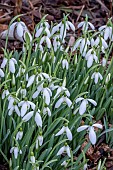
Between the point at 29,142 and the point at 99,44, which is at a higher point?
the point at 99,44

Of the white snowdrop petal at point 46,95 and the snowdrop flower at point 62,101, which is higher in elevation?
the white snowdrop petal at point 46,95

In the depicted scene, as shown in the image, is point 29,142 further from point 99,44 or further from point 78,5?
point 78,5

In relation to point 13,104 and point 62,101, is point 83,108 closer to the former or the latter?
point 62,101

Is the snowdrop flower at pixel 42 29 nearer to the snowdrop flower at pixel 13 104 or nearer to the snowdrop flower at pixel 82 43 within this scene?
the snowdrop flower at pixel 82 43

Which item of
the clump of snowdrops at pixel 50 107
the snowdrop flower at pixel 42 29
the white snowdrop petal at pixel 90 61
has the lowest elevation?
the clump of snowdrops at pixel 50 107

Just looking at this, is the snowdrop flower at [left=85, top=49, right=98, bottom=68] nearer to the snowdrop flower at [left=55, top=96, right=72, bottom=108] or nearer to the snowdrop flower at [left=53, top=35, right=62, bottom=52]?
the snowdrop flower at [left=53, top=35, right=62, bottom=52]

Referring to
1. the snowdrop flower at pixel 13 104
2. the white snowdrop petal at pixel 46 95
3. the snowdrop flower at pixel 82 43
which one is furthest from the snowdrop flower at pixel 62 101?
the snowdrop flower at pixel 82 43

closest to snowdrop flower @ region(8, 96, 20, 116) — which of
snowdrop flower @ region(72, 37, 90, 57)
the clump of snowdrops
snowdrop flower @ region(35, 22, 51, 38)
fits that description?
the clump of snowdrops

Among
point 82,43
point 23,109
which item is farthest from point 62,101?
point 82,43

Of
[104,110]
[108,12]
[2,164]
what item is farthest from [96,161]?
[108,12]
